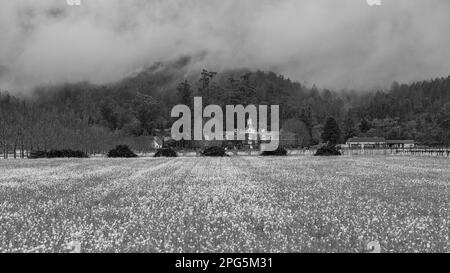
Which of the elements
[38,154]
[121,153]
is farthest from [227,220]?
[38,154]

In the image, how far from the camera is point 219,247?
29.5ft

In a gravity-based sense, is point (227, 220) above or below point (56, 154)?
above

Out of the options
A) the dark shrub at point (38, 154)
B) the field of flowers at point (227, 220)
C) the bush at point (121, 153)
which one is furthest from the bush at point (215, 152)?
the field of flowers at point (227, 220)

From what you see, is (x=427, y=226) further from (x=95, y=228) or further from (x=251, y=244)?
(x=95, y=228)

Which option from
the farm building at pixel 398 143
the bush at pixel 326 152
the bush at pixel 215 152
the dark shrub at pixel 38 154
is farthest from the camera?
the farm building at pixel 398 143

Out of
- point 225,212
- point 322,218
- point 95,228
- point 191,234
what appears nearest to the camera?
point 191,234

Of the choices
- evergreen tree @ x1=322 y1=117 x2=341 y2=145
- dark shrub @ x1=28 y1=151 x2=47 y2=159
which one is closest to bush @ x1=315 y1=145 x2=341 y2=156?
dark shrub @ x1=28 y1=151 x2=47 y2=159

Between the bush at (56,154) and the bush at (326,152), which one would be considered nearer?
the bush at (56,154)

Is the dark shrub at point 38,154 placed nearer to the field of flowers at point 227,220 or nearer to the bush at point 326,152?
the bush at point 326,152

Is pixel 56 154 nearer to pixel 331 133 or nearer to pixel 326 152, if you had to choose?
pixel 326 152

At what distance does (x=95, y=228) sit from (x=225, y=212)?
12.7ft
